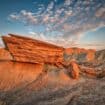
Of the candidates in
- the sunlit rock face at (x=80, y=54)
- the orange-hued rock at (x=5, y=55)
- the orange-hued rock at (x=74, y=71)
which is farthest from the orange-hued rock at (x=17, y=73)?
the sunlit rock face at (x=80, y=54)

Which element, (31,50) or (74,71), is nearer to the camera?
(31,50)

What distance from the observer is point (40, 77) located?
17.0 meters

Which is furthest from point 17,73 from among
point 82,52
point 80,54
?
point 82,52

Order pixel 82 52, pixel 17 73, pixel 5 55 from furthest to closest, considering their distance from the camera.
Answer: pixel 82 52 → pixel 5 55 → pixel 17 73

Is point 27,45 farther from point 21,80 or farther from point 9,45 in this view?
point 21,80

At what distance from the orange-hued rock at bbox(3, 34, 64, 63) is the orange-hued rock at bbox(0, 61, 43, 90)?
1.52 ft

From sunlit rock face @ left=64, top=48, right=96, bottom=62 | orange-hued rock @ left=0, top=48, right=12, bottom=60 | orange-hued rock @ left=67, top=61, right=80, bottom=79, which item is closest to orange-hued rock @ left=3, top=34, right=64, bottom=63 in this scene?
orange-hued rock @ left=0, top=48, right=12, bottom=60

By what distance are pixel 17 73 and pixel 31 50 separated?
6.46ft

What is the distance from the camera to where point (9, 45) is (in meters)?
16.8

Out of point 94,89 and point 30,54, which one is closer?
point 94,89

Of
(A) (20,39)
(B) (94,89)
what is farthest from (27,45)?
(B) (94,89)

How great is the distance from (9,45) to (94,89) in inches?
260

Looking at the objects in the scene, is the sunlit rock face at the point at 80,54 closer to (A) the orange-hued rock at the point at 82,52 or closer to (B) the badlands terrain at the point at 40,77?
(A) the orange-hued rock at the point at 82,52

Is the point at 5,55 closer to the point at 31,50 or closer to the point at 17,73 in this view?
the point at 17,73
